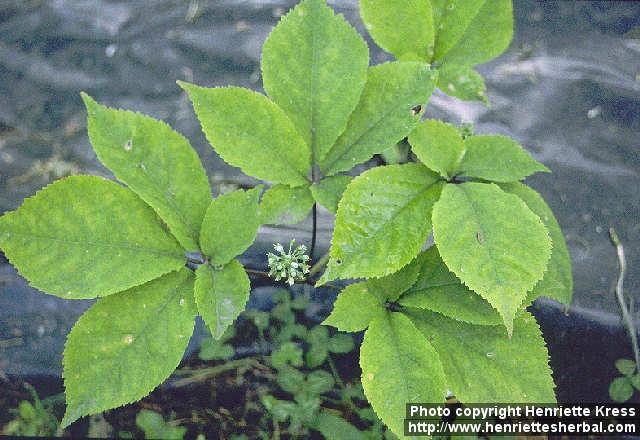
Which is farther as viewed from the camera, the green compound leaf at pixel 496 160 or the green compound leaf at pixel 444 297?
the green compound leaf at pixel 496 160

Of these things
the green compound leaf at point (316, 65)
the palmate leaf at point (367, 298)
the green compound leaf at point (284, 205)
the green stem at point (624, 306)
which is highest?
the green compound leaf at point (316, 65)

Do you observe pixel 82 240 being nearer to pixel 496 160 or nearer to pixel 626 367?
pixel 496 160

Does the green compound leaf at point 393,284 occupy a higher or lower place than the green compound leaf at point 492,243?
lower

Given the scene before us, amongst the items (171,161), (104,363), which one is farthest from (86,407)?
(171,161)

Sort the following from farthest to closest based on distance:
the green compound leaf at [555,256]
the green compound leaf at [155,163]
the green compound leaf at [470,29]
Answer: the green compound leaf at [470,29] → the green compound leaf at [555,256] → the green compound leaf at [155,163]

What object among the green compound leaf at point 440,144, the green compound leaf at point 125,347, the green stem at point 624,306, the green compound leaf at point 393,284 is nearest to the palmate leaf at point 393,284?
the green compound leaf at point 393,284

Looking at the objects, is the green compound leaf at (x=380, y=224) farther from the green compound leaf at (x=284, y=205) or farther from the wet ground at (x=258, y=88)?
the wet ground at (x=258, y=88)

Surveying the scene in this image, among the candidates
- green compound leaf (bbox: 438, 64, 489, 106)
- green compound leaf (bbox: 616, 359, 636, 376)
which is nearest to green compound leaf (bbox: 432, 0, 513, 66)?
green compound leaf (bbox: 438, 64, 489, 106)
